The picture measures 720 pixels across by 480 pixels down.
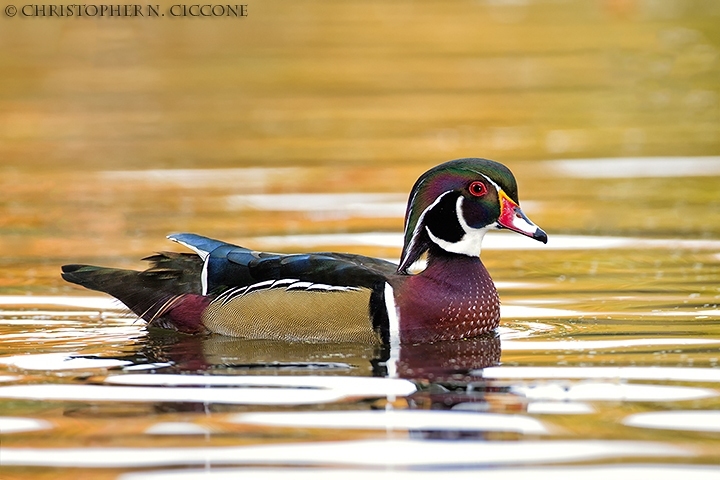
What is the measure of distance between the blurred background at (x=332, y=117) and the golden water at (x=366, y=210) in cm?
5

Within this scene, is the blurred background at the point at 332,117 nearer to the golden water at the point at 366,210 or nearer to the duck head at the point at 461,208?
the golden water at the point at 366,210

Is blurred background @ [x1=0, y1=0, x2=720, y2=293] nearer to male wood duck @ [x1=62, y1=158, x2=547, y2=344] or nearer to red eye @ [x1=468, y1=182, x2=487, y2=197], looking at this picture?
male wood duck @ [x1=62, y1=158, x2=547, y2=344]

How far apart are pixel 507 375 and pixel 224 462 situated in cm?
187

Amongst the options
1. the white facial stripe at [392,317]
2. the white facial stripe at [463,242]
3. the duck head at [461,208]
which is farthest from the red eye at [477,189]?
the white facial stripe at [392,317]

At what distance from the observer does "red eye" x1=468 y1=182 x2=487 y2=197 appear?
856 cm

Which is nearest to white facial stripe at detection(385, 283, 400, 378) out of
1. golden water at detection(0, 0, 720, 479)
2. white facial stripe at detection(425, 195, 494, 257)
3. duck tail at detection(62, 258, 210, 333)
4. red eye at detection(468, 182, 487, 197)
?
golden water at detection(0, 0, 720, 479)

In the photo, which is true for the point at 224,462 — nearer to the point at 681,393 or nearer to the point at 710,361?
the point at 681,393

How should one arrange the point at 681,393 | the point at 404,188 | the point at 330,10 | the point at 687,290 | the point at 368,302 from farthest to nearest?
the point at 330,10
the point at 404,188
the point at 687,290
the point at 368,302
the point at 681,393

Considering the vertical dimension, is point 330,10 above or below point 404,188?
above

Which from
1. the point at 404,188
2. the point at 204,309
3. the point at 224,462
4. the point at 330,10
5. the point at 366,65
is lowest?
the point at 224,462

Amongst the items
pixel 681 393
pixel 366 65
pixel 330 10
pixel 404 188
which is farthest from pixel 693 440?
pixel 330 10

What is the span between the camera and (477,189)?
8.58m

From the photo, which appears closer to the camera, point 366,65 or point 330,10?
point 366,65

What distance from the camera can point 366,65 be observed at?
65.5 feet
